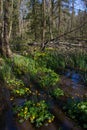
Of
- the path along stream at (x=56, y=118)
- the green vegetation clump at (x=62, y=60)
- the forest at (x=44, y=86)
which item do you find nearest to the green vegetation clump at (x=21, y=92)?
the forest at (x=44, y=86)

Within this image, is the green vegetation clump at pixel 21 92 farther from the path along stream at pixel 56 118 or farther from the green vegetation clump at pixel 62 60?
the green vegetation clump at pixel 62 60

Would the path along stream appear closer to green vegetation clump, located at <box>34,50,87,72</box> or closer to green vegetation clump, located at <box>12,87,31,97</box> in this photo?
green vegetation clump, located at <box>12,87,31,97</box>

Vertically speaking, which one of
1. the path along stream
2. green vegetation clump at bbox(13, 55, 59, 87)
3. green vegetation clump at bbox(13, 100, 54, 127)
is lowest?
the path along stream

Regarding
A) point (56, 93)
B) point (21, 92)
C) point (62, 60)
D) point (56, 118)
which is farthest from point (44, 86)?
point (62, 60)

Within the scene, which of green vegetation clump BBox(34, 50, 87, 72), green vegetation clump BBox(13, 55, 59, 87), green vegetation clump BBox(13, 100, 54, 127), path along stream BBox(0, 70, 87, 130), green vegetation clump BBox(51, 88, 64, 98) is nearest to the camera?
path along stream BBox(0, 70, 87, 130)

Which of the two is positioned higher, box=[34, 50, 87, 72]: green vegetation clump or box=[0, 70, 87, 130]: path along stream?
box=[34, 50, 87, 72]: green vegetation clump

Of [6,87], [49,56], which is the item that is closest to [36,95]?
[6,87]

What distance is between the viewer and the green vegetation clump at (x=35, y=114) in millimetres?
5973

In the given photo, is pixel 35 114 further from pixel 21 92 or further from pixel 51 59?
pixel 51 59

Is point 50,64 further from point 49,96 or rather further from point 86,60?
point 49,96

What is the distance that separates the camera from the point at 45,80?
9.33 m

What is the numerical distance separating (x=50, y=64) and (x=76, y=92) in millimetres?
3947

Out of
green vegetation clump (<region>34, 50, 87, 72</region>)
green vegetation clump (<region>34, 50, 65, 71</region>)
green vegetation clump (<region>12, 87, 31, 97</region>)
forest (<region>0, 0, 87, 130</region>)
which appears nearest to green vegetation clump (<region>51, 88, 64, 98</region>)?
forest (<region>0, 0, 87, 130</region>)

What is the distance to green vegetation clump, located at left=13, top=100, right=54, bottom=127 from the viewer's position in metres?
5.97
